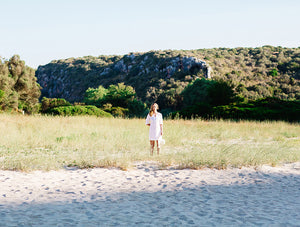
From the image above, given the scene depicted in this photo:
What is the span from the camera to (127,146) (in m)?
9.90

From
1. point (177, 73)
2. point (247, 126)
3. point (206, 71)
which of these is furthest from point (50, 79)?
point (247, 126)

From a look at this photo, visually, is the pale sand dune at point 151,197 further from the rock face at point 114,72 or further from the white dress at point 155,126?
the rock face at point 114,72

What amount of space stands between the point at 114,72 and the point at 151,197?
80.4m

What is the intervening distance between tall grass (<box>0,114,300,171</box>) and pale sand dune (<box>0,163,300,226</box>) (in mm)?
477

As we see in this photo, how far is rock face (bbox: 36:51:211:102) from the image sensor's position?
61312mm

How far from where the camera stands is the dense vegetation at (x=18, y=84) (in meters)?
31.3

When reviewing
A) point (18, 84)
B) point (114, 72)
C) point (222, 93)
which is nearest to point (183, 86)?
point (222, 93)

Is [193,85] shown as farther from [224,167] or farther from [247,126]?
[224,167]

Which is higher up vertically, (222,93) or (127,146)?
(222,93)

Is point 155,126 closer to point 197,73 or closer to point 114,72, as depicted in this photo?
point 197,73

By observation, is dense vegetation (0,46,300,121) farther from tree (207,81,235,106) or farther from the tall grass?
the tall grass

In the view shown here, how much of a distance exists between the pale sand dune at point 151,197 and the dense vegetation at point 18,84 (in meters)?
27.3

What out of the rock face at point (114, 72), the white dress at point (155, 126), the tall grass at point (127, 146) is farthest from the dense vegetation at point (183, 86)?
the white dress at point (155, 126)

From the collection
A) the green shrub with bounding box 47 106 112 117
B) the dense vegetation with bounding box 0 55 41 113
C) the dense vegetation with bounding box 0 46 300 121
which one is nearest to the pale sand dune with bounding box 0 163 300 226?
the dense vegetation with bounding box 0 46 300 121
